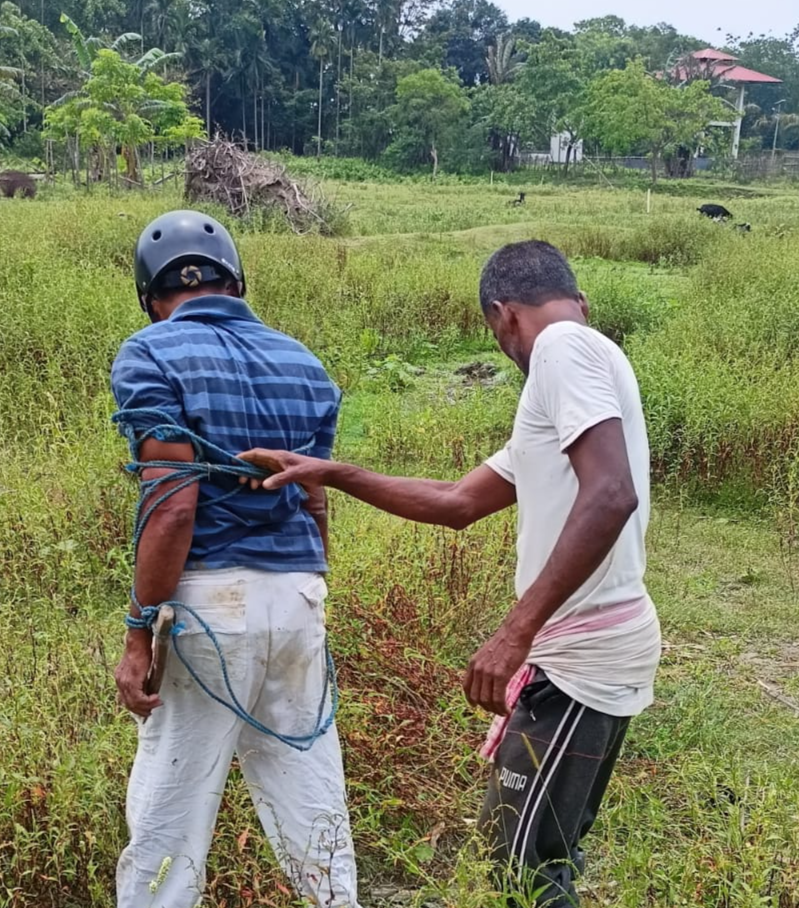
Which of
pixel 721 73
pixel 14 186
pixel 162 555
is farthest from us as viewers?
pixel 721 73

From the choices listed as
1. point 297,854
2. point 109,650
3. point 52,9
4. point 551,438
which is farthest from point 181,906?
point 52,9

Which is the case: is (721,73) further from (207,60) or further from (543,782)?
(543,782)

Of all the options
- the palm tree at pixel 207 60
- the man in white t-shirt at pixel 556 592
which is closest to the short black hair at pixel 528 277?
the man in white t-shirt at pixel 556 592

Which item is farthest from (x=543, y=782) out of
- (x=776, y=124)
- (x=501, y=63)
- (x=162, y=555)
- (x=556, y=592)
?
(x=776, y=124)

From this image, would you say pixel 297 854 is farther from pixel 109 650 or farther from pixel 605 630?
Answer: pixel 109 650

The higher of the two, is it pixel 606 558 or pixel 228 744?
pixel 606 558

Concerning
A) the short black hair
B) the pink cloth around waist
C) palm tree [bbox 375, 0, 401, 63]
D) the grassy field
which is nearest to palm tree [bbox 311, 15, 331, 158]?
palm tree [bbox 375, 0, 401, 63]

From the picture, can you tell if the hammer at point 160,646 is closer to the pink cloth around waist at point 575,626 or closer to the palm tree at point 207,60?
the pink cloth around waist at point 575,626

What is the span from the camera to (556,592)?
1.86 m

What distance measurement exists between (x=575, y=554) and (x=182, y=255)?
108 centimetres

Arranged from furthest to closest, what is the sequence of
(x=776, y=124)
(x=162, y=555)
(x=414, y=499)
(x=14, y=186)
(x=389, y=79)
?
(x=776, y=124), (x=389, y=79), (x=14, y=186), (x=414, y=499), (x=162, y=555)

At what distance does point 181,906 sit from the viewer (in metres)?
2.07

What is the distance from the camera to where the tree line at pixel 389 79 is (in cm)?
3825

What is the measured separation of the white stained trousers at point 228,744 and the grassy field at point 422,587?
10.7 inches
